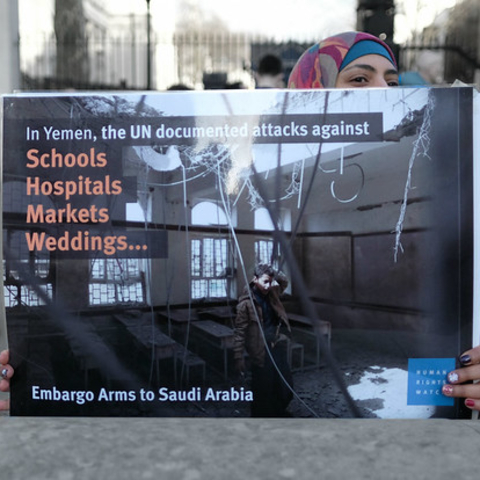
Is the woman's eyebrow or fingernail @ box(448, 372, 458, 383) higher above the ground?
the woman's eyebrow

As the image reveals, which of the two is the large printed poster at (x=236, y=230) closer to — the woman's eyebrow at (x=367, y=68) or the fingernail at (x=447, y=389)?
the fingernail at (x=447, y=389)

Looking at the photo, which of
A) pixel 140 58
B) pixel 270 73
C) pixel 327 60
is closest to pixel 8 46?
pixel 270 73

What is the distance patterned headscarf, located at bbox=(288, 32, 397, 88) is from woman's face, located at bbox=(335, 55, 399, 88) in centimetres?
4

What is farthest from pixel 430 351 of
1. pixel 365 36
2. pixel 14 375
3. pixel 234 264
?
pixel 365 36

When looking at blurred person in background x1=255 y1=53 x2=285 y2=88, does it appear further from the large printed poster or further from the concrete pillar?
the large printed poster

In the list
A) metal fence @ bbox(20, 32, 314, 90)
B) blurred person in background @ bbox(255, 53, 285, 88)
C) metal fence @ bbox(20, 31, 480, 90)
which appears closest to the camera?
blurred person in background @ bbox(255, 53, 285, 88)

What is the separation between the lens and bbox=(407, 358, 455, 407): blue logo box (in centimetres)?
146

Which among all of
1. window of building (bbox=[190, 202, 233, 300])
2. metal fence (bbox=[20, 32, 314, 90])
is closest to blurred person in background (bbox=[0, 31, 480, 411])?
window of building (bbox=[190, 202, 233, 300])

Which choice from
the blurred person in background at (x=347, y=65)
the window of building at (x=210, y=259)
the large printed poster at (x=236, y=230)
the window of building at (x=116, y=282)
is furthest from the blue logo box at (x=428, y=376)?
the blurred person in background at (x=347, y=65)

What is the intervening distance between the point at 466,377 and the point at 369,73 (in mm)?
1220

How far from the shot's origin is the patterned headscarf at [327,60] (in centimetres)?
216

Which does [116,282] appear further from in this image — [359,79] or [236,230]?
[359,79]

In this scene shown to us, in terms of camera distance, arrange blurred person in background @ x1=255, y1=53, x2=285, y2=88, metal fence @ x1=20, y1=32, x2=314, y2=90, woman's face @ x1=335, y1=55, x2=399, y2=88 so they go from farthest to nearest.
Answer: metal fence @ x1=20, y1=32, x2=314, y2=90 → blurred person in background @ x1=255, y1=53, x2=285, y2=88 → woman's face @ x1=335, y1=55, x2=399, y2=88

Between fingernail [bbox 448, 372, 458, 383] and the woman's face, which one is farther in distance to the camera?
the woman's face
